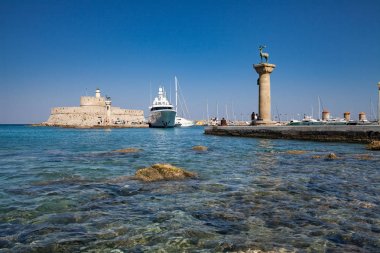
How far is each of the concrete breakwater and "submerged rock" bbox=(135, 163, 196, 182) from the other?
1731cm

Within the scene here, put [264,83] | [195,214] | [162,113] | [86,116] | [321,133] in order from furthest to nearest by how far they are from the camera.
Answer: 1. [86,116]
2. [162,113]
3. [264,83]
4. [321,133]
5. [195,214]

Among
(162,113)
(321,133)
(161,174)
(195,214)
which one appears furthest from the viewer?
(162,113)

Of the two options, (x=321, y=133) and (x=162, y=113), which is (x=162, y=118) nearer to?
(x=162, y=113)

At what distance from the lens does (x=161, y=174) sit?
9078mm

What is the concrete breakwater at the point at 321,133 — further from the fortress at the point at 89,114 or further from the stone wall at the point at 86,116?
the stone wall at the point at 86,116

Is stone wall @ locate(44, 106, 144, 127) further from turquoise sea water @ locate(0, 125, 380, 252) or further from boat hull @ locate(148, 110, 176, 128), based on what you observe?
turquoise sea water @ locate(0, 125, 380, 252)

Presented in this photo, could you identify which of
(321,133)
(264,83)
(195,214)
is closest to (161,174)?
(195,214)

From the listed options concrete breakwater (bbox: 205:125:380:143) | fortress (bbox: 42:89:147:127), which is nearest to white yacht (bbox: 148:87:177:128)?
fortress (bbox: 42:89:147:127)

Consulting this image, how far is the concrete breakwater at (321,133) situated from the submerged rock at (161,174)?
17313 millimetres

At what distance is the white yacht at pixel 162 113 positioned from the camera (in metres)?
84.8

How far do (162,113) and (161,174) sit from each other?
2985 inches

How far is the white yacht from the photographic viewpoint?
278 ft

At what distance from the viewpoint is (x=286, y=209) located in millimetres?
5633

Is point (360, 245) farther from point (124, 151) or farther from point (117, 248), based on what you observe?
point (124, 151)
